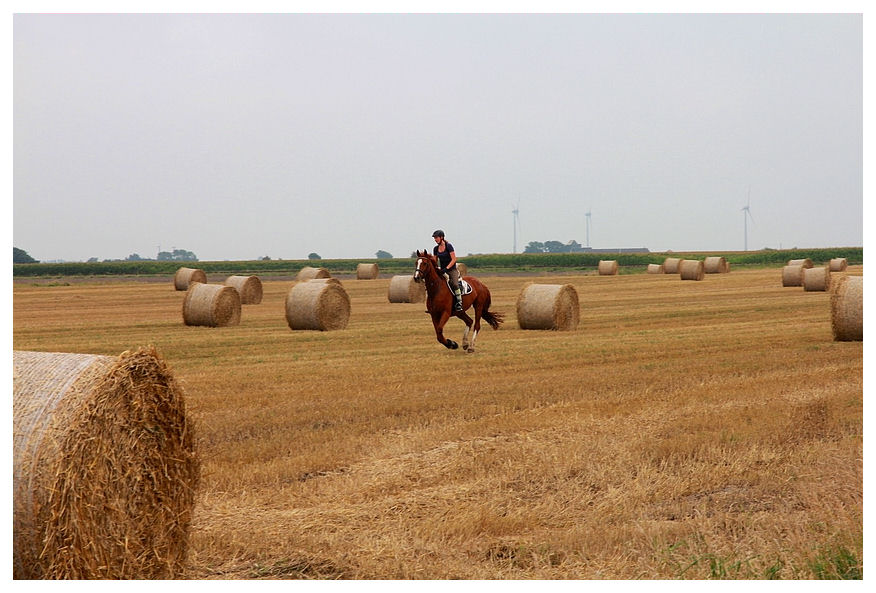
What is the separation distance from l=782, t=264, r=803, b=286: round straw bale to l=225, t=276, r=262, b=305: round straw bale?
24229 millimetres

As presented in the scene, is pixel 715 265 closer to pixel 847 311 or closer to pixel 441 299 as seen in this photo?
pixel 847 311

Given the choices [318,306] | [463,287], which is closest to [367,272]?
[318,306]

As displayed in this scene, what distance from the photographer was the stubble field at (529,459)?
24.1ft

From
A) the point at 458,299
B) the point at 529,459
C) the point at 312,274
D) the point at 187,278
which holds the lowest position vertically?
the point at 529,459

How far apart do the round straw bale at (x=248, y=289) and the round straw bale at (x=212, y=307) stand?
10659mm

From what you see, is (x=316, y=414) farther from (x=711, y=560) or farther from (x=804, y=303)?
(x=804, y=303)

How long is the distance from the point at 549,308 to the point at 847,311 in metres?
7.48

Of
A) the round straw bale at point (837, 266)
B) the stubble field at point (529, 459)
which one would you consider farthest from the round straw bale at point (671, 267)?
the stubble field at point (529, 459)

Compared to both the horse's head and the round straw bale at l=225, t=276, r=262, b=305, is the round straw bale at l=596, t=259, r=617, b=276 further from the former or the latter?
the horse's head

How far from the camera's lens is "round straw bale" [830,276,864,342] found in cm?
2123

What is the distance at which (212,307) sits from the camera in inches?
1111

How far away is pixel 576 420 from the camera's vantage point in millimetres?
12367

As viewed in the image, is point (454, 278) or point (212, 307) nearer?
point (454, 278)

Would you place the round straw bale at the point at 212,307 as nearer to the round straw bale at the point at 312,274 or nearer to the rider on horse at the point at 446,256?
the rider on horse at the point at 446,256
